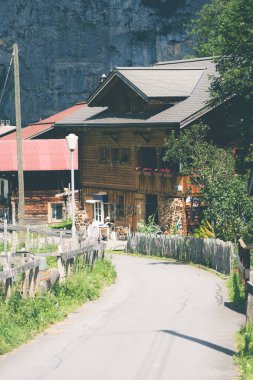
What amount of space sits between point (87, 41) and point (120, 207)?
48750mm

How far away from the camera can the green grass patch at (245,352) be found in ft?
39.2

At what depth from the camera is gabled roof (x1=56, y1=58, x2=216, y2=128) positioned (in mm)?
40219

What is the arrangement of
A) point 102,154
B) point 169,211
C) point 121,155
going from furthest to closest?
point 102,154 → point 121,155 → point 169,211

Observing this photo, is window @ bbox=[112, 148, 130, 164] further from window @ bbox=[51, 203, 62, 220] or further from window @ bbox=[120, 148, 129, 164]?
window @ bbox=[51, 203, 62, 220]

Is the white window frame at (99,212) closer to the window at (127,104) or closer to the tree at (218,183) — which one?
the window at (127,104)

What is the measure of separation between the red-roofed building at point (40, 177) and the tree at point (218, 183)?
1846 centimetres

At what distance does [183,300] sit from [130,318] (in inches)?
127

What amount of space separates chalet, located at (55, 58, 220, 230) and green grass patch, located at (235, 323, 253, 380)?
976 inches

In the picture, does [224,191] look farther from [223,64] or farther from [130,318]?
[130,318]

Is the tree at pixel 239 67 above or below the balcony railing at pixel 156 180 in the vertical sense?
above

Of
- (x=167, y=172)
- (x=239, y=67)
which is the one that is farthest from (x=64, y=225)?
(x=239, y=67)

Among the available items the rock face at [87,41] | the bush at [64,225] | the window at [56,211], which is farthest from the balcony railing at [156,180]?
the rock face at [87,41]

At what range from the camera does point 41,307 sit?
17.4 meters

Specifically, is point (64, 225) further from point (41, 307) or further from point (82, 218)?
point (41, 307)
